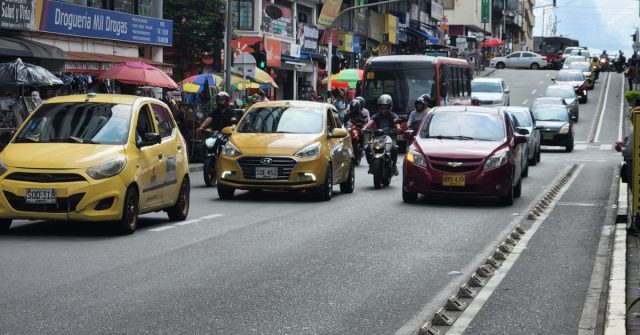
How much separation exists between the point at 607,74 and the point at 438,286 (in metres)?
99.2

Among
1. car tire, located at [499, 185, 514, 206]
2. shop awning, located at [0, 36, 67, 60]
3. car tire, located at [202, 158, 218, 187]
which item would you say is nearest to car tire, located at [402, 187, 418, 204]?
car tire, located at [499, 185, 514, 206]

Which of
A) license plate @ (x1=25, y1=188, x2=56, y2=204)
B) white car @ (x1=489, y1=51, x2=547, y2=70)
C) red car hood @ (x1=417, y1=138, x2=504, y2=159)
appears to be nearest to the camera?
license plate @ (x1=25, y1=188, x2=56, y2=204)

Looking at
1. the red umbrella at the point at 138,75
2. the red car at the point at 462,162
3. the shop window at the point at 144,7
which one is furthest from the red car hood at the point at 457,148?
the shop window at the point at 144,7

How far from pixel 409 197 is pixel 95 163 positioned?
7545 mm

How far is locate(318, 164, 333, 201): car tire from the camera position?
20891mm

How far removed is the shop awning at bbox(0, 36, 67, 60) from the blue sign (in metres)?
2.65

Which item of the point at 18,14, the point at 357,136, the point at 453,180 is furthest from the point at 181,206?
the point at 18,14

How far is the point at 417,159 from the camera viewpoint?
20.4 metres

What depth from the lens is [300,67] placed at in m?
64.1

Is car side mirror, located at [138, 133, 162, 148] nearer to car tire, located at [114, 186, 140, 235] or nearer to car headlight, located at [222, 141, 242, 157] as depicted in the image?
Result: car tire, located at [114, 186, 140, 235]

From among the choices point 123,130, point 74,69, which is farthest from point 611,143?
point 123,130

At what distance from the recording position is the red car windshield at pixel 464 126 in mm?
21141

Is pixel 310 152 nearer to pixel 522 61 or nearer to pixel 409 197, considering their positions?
pixel 409 197

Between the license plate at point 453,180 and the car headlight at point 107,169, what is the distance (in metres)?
6.74
